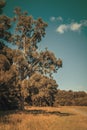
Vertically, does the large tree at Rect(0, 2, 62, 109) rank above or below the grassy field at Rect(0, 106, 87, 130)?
above

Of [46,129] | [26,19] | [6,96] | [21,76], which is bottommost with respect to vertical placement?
[46,129]

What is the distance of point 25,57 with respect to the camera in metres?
32.3

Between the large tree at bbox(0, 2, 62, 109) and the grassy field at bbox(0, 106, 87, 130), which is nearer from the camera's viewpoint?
the grassy field at bbox(0, 106, 87, 130)

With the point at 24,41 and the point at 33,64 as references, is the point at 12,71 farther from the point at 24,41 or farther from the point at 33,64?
the point at 24,41

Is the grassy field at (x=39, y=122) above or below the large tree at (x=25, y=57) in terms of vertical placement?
below

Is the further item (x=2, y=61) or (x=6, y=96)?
(x=6, y=96)

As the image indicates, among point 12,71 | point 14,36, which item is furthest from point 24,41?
point 12,71

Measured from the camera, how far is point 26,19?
33.8 m

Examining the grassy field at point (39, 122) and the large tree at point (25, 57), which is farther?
the large tree at point (25, 57)

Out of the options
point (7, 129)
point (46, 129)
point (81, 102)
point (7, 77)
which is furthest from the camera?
point (81, 102)

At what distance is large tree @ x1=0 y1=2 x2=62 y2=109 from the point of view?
1134 inches

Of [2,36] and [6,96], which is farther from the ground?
[2,36]

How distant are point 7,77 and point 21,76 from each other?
4677 mm

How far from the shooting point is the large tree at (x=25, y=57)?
1134 inches
